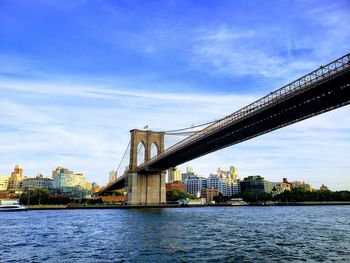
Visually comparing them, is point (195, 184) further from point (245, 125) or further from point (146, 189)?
point (245, 125)

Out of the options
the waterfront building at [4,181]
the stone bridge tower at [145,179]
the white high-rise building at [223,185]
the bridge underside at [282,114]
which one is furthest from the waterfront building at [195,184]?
the bridge underside at [282,114]

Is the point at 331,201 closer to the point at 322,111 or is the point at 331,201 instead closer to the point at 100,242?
the point at 322,111

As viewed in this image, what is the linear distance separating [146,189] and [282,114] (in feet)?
126

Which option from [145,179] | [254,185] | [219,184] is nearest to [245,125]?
[145,179]

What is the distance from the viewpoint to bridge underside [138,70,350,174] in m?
28.9

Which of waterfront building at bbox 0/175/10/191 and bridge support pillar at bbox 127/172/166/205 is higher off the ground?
waterfront building at bbox 0/175/10/191

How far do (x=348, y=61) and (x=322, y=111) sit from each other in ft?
31.0

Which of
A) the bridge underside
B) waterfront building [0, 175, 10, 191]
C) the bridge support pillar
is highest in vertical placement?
waterfront building [0, 175, 10, 191]

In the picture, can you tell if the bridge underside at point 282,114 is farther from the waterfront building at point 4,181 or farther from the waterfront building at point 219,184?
the waterfront building at point 4,181

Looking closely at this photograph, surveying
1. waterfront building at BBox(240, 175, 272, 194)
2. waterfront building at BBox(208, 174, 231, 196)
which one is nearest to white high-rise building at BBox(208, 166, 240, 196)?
waterfront building at BBox(208, 174, 231, 196)

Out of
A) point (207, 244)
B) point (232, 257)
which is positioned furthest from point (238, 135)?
point (232, 257)

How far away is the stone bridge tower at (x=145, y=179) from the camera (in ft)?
218

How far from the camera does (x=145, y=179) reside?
6800 centimetres

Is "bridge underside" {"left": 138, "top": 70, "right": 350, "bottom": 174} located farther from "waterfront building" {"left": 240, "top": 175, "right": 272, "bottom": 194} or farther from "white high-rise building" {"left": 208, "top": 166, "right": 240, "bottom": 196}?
"white high-rise building" {"left": 208, "top": 166, "right": 240, "bottom": 196}
